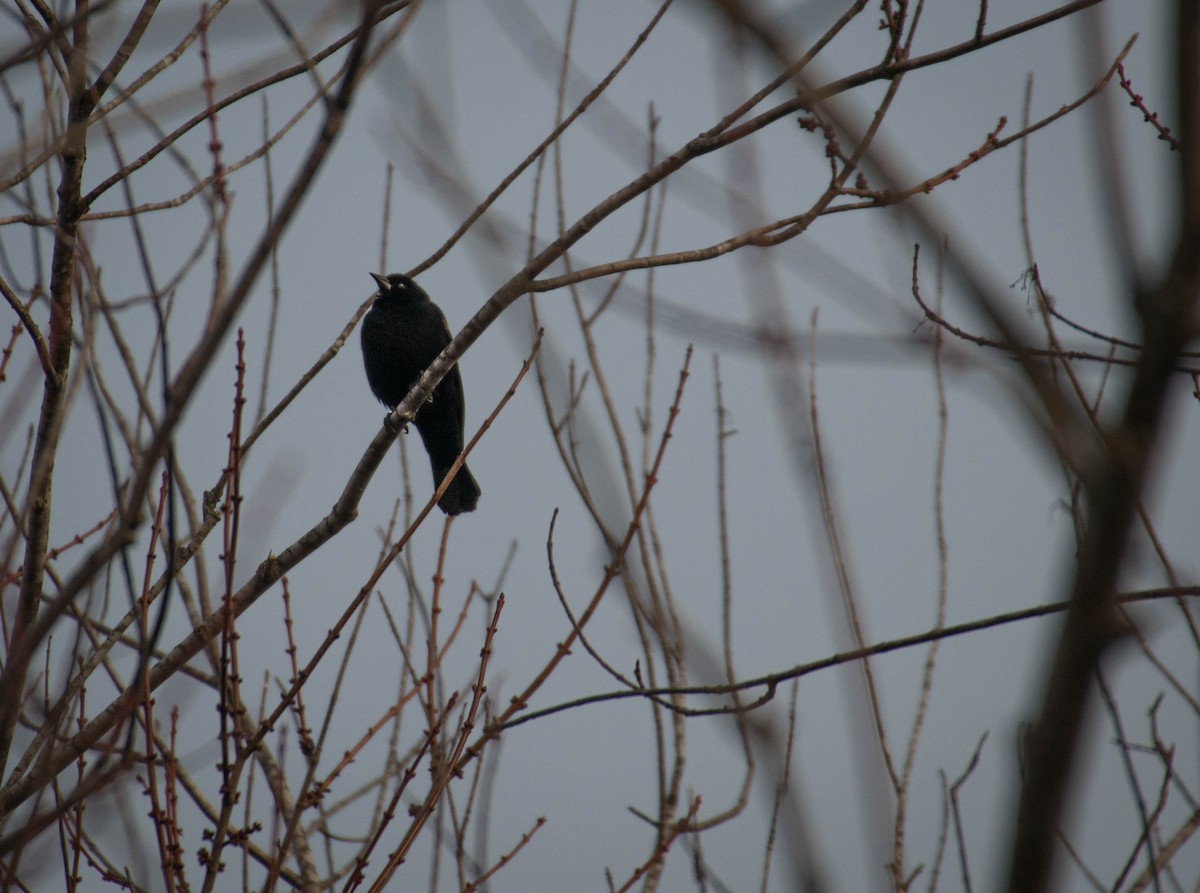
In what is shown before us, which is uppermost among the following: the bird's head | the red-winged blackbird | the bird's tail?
the bird's head

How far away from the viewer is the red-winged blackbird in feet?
19.7

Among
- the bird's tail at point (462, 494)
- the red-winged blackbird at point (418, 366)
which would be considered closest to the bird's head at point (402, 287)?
the red-winged blackbird at point (418, 366)

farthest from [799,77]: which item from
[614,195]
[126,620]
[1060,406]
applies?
[126,620]

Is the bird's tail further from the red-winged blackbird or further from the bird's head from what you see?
the bird's head

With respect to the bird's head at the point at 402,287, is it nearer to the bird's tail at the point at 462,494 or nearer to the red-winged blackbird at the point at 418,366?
the red-winged blackbird at the point at 418,366

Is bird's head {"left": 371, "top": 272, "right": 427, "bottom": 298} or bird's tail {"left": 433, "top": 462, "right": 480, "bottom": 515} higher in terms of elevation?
bird's head {"left": 371, "top": 272, "right": 427, "bottom": 298}

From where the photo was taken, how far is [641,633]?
10.4ft

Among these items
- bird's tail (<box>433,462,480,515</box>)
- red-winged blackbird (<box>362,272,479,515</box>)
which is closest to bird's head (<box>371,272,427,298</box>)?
red-winged blackbird (<box>362,272,479,515</box>)

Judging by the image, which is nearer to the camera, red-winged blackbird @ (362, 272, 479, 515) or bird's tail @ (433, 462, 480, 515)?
bird's tail @ (433, 462, 480, 515)

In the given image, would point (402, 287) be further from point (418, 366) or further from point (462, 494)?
point (462, 494)

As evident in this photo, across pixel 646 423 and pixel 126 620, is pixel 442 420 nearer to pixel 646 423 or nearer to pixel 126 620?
pixel 646 423

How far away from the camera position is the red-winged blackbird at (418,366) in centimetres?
602

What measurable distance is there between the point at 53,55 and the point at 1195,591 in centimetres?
299

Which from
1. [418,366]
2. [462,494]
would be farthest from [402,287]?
[462,494]
